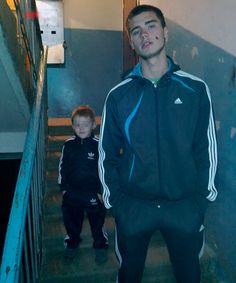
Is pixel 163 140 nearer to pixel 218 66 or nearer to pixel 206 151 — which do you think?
pixel 206 151

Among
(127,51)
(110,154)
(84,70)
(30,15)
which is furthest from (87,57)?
(110,154)

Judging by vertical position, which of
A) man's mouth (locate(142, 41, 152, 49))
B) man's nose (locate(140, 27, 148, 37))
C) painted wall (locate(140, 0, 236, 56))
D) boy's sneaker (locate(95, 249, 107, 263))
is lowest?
boy's sneaker (locate(95, 249, 107, 263))

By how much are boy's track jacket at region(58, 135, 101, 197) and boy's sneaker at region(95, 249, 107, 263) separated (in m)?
0.45

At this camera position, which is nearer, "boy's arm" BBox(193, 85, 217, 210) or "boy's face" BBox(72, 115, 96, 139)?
"boy's arm" BBox(193, 85, 217, 210)

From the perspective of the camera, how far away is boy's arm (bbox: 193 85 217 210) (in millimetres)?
1689

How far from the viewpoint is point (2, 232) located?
4.02 m

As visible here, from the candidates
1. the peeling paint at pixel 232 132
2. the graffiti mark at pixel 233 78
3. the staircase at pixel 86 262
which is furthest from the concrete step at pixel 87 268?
the graffiti mark at pixel 233 78

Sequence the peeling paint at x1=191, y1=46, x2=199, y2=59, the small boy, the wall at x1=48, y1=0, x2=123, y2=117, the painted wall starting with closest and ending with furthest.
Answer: the painted wall → the small boy → the peeling paint at x1=191, y1=46, x2=199, y2=59 → the wall at x1=48, y1=0, x2=123, y2=117

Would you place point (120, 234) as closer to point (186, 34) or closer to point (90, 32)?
point (186, 34)

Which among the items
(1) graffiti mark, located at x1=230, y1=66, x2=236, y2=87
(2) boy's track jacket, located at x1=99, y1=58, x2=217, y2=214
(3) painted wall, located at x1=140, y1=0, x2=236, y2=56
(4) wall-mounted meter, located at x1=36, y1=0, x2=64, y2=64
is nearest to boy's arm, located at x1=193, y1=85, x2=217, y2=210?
(2) boy's track jacket, located at x1=99, y1=58, x2=217, y2=214

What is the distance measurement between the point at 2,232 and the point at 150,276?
2381mm

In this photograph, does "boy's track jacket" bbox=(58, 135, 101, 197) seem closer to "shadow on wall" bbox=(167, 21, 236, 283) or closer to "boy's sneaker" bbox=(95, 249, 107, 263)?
"boy's sneaker" bbox=(95, 249, 107, 263)

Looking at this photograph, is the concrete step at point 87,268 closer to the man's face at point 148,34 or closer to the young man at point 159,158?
the young man at point 159,158

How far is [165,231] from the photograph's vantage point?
1.71m
